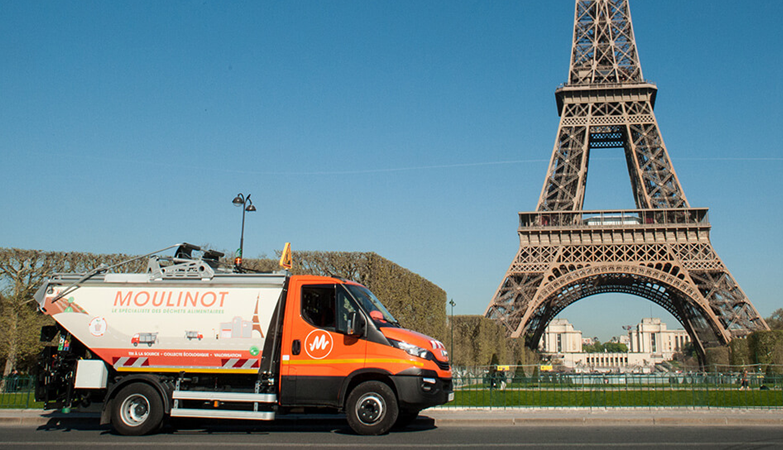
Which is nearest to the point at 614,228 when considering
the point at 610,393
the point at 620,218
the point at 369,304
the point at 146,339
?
the point at 620,218

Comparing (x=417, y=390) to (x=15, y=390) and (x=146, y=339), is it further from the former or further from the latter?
(x=15, y=390)

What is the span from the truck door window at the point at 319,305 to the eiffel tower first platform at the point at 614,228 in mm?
36560

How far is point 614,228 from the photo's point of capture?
4872cm

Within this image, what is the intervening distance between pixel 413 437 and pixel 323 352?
2095 millimetres

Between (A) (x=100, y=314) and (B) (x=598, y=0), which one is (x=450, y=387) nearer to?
(A) (x=100, y=314)

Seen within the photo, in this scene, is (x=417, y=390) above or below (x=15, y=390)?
above

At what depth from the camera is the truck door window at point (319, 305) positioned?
1114 centimetres

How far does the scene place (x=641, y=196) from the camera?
5250cm

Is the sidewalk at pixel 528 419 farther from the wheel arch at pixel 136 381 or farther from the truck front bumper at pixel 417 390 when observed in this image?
the truck front bumper at pixel 417 390

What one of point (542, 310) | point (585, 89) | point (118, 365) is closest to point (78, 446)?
point (118, 365)

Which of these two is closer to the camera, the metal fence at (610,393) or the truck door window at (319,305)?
the truck door window at (319,305)

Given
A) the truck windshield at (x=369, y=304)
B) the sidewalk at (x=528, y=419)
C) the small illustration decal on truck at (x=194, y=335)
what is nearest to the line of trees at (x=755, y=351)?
the sidewalk at (x=528, y=419)

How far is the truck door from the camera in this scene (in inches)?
424

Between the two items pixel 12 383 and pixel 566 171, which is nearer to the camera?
pixel 12 383
